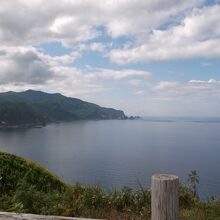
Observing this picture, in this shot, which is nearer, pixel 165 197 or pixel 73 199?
pixel 165 197

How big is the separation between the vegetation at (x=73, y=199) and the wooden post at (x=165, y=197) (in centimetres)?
384

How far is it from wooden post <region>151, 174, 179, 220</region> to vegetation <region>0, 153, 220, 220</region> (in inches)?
151

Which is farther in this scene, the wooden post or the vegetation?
the vegetation

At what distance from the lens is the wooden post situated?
3.83 m

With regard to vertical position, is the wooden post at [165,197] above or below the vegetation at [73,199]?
above

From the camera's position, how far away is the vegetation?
25.5 feet

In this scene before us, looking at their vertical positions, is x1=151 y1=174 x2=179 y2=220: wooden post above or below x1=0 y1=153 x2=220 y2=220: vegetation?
above

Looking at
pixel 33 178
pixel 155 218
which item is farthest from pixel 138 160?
pixel 155 218

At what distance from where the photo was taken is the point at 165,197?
3.83m

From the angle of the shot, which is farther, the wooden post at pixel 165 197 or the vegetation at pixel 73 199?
the vegetation at pixel 73 199

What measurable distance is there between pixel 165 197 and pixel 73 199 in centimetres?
533

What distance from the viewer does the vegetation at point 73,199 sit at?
25.5 ft

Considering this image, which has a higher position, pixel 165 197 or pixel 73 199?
pixel 165 197

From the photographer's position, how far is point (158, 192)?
12.7ft
